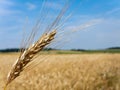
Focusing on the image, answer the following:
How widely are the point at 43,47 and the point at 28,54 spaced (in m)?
0.09

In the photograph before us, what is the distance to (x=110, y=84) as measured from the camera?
6922 mm

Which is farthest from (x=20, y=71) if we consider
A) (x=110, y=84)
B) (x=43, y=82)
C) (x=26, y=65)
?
(x=110, y=84)

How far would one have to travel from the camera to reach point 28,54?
1797mm

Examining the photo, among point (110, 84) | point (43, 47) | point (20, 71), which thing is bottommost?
point (110, 84)

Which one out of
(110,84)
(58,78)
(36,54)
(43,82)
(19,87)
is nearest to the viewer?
(36,54)

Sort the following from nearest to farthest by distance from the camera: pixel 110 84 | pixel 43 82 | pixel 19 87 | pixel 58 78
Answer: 1. pixel 19 87
2. pixel 43 82
3. pixel 58 78
4. pixel 110 84

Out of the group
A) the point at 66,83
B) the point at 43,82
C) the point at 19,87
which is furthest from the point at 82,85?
the point at 19,87

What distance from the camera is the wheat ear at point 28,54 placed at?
1781 mm

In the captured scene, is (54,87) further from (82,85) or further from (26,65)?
(26,65)

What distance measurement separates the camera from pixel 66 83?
18.4 ft

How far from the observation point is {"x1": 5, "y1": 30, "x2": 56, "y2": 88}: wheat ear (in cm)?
178

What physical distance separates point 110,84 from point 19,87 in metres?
2.46

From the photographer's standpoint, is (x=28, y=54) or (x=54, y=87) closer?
(x=28, y=54)

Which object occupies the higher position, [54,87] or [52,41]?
[52,41]
